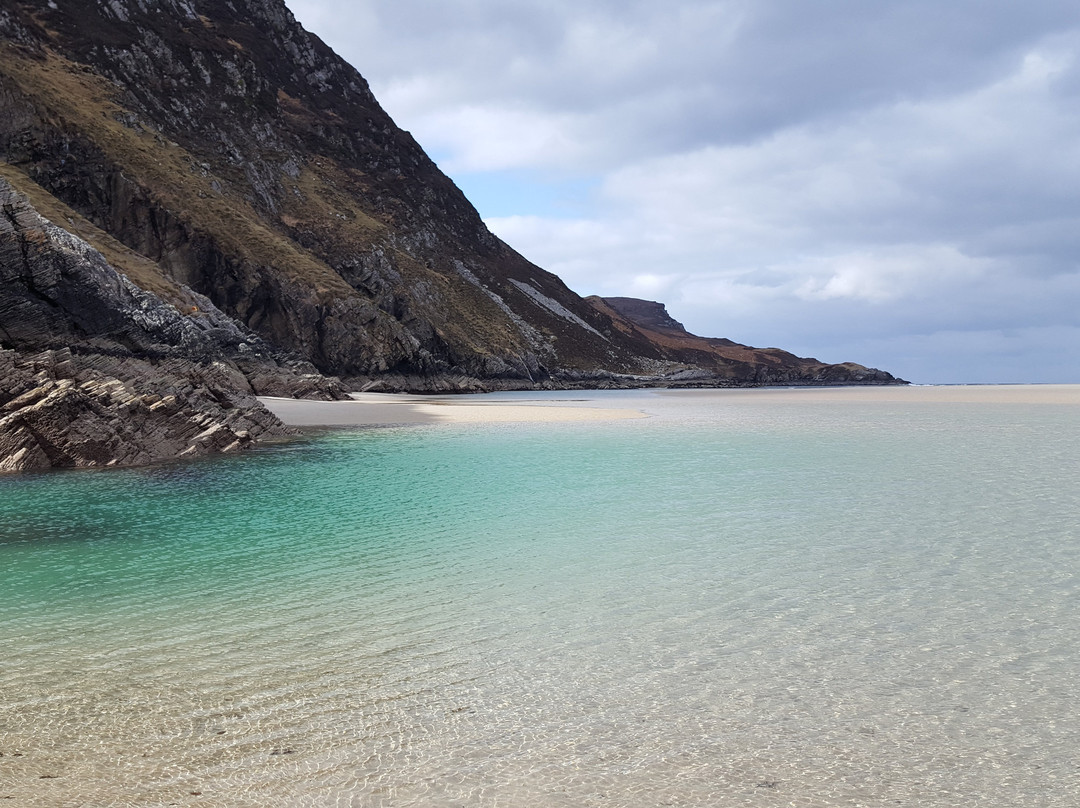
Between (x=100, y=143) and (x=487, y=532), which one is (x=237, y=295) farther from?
(x=487, y=532)

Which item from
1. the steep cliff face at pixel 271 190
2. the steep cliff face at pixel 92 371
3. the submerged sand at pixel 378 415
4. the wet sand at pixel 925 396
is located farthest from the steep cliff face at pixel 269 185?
Result: the wet sand at pixel 925 396

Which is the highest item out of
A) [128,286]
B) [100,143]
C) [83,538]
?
[100,143]

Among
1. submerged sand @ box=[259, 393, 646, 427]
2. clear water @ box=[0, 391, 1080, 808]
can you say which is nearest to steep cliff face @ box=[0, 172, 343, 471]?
submerged sand @ box=[259, 393, 646, 427]

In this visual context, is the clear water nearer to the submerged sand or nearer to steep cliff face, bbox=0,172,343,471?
steep cliff face, bbox=0,172,343,471

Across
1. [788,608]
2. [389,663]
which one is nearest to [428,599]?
[389,663]

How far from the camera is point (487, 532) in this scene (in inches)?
456

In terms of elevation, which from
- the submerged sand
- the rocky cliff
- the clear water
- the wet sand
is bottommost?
the clear water

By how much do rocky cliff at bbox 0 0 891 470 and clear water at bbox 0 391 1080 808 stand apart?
16.1m

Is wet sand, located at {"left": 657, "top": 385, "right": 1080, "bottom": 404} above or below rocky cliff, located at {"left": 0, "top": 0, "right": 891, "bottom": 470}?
below

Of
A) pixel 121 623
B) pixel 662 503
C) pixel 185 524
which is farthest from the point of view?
pixel 662 503

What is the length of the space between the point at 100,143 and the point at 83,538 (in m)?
63.9

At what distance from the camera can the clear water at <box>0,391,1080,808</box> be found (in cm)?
439

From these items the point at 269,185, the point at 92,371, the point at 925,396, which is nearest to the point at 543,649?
the point at 92,371

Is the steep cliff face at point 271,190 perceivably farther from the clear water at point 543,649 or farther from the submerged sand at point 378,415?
the clear water at point 543,649
